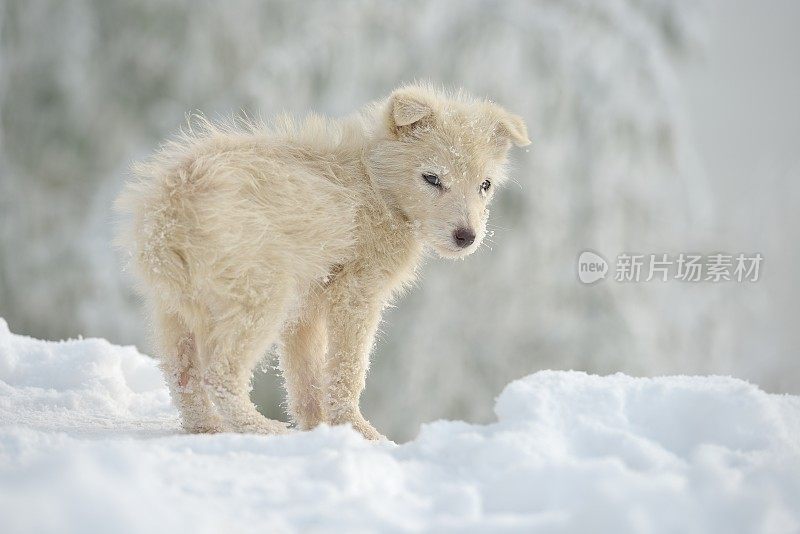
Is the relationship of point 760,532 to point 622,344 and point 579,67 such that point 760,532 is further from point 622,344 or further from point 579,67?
point 579,67

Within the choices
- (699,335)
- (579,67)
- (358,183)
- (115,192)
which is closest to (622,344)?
(699,335)

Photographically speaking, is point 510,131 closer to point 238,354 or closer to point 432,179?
point 432,179

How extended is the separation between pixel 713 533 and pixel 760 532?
12 centimetres

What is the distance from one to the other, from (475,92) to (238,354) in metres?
6.71

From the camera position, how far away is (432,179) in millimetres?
4199

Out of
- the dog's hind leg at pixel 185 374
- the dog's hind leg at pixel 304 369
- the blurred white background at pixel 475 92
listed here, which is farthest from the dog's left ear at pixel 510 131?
the blurred white background at pixel 475 92

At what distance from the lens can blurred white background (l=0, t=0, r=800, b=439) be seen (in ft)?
30.0

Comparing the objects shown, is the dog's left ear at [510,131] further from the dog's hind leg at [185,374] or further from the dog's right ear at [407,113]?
the dog's hind leg at [185,374]

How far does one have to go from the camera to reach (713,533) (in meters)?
2.27

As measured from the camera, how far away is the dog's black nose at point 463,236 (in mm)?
4125

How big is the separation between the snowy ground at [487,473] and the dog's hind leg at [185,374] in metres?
0.46

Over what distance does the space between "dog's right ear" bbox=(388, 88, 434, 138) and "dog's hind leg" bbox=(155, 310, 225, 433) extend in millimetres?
1402

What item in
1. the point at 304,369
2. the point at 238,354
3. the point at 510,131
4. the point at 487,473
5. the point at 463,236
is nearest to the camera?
the point at 487,473

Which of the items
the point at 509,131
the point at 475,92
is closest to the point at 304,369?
the point at 509,131
